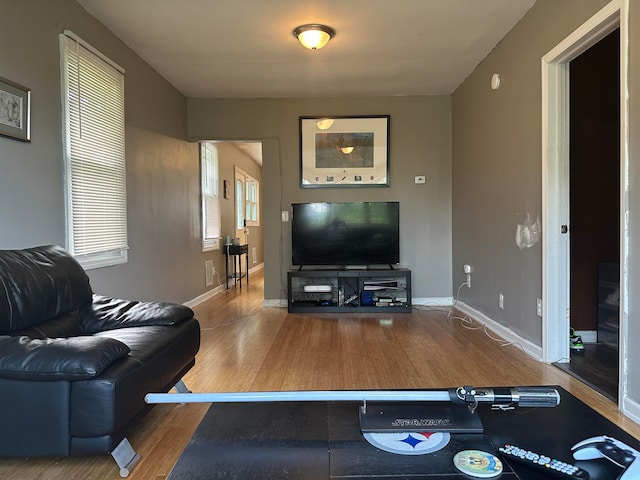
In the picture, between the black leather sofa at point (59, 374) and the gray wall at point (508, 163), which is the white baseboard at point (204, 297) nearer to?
the black leather sofa at point (59, 374)

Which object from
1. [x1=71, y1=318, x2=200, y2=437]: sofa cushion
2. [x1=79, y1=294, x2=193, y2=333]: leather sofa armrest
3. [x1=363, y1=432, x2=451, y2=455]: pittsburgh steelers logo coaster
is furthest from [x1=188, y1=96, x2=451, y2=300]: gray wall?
[x1=363, y1=432, x2=451, y2=455]: pittsburgh steelers logo coaster

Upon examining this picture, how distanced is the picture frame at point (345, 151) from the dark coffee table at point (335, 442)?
3762 millimetres

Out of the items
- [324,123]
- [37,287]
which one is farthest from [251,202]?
[37,287]

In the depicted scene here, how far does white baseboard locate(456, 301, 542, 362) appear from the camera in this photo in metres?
2.81

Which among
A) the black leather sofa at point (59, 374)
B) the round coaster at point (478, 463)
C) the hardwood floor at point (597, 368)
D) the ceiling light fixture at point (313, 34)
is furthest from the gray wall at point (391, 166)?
the round coaster at point (478, 463)

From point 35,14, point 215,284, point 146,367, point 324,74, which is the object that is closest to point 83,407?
point 146,367

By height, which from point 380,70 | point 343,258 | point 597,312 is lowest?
point 597,312

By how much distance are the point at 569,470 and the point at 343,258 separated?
3.82 m

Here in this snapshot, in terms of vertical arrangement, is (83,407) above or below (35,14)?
below

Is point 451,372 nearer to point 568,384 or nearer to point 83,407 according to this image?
point 568,384

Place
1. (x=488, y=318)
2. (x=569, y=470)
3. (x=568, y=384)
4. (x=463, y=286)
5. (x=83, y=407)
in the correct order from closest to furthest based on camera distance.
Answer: (x=569, y=470)
(x=83, y=407)
(x=568, y=384)
(x=488, y=318)
(x=463, y=286)

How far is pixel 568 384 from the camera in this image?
2314 millimetres

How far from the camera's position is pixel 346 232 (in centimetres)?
464

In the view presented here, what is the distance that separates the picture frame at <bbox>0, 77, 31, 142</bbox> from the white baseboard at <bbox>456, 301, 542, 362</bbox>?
3530 mm
